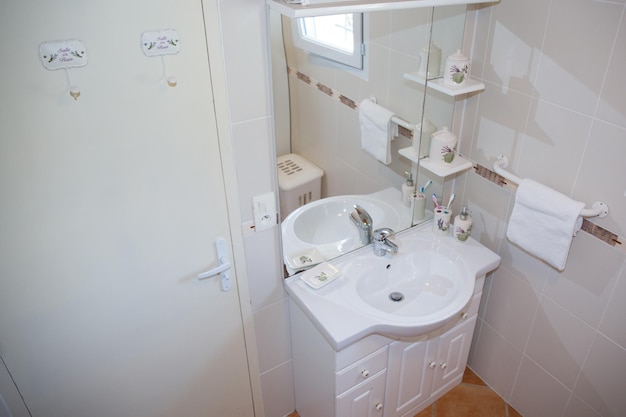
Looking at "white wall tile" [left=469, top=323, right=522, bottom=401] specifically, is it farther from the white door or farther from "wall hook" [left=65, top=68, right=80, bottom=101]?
"wall hook" [left=65, top=68, right=80, bottom=101]

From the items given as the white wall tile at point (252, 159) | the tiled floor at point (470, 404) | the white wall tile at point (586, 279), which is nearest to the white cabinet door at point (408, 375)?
the tiled floor at point (470, 404)

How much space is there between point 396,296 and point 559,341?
0.66 meters

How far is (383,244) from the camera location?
187 centimetres

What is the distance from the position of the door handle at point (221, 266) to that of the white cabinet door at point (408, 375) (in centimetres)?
69

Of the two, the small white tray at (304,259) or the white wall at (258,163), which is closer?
the white wall at (258,163)

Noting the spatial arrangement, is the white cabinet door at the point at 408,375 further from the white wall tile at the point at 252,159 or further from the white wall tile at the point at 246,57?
the white wall tile at the point at 246,57

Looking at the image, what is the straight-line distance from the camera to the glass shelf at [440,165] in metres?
1.87

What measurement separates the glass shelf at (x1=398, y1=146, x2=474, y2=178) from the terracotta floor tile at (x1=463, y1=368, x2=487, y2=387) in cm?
107

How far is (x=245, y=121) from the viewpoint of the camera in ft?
4.74

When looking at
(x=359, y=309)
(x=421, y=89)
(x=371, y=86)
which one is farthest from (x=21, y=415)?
(x=421, y=89)

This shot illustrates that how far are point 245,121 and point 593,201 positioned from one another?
46.0 inches

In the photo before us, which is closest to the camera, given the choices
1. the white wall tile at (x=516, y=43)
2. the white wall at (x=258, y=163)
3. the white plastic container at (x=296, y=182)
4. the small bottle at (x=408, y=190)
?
the white wall at (x=258, y=163)

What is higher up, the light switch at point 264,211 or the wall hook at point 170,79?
the wall hook at point 170,79

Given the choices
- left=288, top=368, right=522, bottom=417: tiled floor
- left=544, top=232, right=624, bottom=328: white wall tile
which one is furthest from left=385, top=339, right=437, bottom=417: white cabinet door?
left=544, top=232, right=624, bottom=328: white wall tile
